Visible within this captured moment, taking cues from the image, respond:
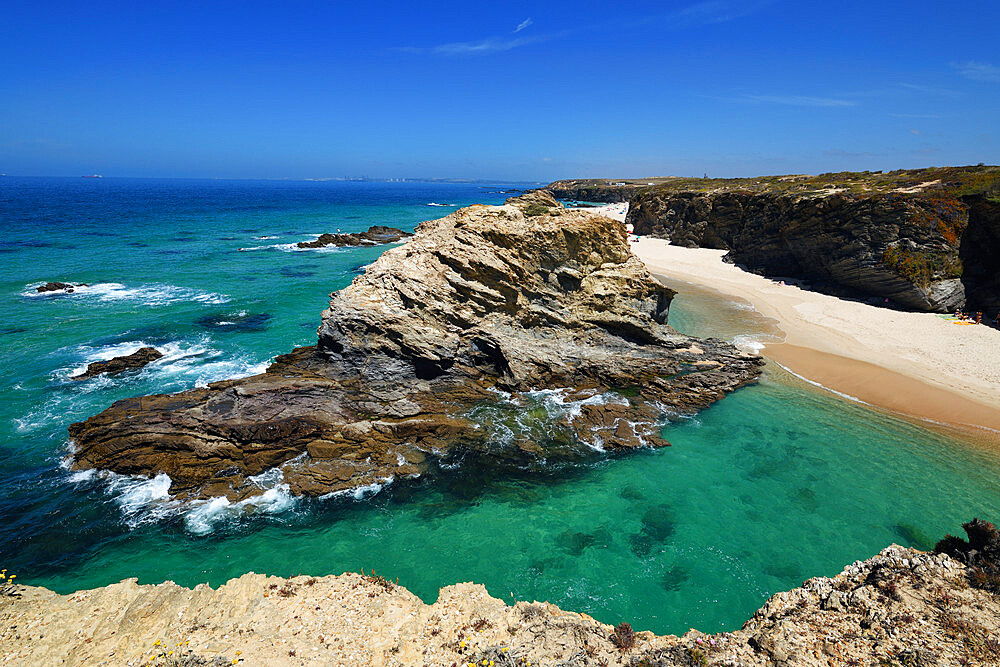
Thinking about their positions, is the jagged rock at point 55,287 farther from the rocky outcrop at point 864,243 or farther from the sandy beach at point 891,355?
the rocky outcrop at point 864,243

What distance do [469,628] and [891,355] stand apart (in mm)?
33170

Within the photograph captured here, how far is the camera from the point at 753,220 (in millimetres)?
52562

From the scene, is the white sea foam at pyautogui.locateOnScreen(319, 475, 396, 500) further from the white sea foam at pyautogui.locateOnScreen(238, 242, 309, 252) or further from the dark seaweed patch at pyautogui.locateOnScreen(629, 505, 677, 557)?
the white sea foam at pyautogui.locateOnScreen(238, 242, 309, 252)

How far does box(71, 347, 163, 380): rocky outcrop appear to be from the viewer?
23959 millimetres

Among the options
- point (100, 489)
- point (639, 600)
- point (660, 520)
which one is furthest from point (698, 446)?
point (100, 489)

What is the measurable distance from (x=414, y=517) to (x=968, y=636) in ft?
44.7

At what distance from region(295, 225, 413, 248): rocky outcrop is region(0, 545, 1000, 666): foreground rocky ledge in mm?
62573

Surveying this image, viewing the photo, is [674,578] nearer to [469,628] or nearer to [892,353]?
[469,628]

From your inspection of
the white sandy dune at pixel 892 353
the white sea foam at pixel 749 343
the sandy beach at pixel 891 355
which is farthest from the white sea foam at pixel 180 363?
the white sandy dune at pixel 892 353

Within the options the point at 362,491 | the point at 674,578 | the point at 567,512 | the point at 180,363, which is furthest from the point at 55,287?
the point at 674,578

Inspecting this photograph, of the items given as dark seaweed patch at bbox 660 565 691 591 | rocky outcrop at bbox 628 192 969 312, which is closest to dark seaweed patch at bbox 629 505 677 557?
dark seaweed patch at bbox 660 565 691 591

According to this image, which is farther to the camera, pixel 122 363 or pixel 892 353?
pixel 892 353

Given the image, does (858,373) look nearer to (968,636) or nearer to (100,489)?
(968,636)

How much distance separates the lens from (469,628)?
9.48m
